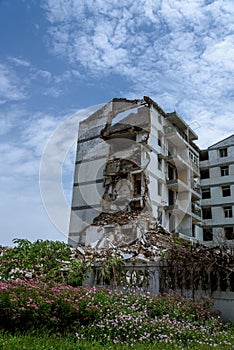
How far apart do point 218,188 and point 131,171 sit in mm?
9861

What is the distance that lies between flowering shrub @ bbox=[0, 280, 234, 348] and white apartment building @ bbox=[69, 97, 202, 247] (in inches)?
452

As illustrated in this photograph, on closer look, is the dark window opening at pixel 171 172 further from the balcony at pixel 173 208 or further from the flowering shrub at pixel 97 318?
the flowering shrub at pixel 97 318

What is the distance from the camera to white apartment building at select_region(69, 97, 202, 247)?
20.0 metres

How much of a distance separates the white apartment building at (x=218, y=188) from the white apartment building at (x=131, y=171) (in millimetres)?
1471

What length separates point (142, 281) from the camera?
310 inches

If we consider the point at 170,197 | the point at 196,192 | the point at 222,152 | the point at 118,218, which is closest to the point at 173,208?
the point at 170,197

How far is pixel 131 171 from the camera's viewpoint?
20281 mm

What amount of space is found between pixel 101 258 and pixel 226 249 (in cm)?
349

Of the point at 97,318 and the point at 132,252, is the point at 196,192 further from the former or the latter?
the point at 97,318

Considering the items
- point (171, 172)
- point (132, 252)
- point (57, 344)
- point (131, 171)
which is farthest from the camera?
point (171, 172)

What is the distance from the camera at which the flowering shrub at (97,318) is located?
4.59 m

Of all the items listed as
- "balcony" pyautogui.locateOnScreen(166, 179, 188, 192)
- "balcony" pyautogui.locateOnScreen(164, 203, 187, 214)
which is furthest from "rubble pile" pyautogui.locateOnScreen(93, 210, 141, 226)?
"balcony" pyautogui.locateOnScreen(166, 179, 188, 192)

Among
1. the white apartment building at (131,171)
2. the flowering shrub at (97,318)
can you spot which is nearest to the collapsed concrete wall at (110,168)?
the white apartment building at (131,171)

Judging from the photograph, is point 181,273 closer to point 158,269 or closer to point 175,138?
point 158,269
